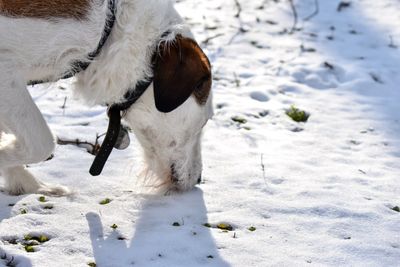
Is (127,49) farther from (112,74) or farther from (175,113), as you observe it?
(175,113)

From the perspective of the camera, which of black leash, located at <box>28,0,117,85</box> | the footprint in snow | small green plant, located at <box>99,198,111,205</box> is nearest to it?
black leash, located at <box>28,0,117,85</box>

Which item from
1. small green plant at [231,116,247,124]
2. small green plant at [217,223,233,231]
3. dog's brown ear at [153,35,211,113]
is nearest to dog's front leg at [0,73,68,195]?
dog's brown ear at [153,35,211,113]

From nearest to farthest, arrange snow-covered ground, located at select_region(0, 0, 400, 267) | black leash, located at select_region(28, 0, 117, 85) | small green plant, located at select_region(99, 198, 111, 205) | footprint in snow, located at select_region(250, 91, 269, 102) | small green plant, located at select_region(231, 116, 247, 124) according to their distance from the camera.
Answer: snow-covered ground, located at select_region(0, 0, 400, 267), black leash, located at select_region(28, 0, 117, 85), small green plant, located at select_region(99, 198, 111, 205), small green plant, located at select_region(231, 116, 247, 124), footprint in snow, located at select_region(250, 91, 269, 102)

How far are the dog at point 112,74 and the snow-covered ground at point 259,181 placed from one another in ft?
0.63

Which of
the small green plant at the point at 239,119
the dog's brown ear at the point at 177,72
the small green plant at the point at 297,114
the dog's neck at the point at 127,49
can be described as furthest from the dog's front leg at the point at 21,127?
the small green plant at the point at 297,114

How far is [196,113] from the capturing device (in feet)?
11.7

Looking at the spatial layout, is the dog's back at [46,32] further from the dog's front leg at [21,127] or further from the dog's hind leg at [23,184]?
the dog's hind leg at [23,184]

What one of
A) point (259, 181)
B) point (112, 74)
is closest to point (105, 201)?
point (112, 74)

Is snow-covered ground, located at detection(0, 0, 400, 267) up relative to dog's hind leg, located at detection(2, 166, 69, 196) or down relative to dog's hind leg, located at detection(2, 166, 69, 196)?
down

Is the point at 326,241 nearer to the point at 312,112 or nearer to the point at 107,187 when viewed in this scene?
the point at 107,187

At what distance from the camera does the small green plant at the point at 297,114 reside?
16.2 ft

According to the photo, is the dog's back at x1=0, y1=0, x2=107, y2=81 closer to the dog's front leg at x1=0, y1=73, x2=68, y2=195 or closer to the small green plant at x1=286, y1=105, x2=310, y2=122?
the dog's front leg at x1=0, y1=73, x2=68, y2=195

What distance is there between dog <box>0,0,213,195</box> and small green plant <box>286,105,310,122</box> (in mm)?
1457

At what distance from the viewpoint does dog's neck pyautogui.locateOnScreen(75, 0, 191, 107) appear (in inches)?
128
